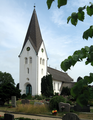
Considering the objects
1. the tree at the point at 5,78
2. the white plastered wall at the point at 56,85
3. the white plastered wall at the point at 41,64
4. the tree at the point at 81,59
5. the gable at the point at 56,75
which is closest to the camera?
the tree at the point at 81,59

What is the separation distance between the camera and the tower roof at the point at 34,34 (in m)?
40.0

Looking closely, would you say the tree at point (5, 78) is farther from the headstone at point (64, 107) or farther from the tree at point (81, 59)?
the tree at point (81, 59)

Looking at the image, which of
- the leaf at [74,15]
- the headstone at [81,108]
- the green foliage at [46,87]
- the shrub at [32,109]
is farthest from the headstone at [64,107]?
the green foliage at [46,87]

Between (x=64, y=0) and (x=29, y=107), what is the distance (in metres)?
12.3

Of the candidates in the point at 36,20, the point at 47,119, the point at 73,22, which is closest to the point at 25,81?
the point at 36,20

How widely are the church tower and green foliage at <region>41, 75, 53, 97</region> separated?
71.7 inches

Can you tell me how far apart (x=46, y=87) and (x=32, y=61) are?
736 centimetres

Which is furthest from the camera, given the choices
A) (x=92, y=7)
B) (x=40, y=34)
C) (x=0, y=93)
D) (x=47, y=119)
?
(x=40, y=34)

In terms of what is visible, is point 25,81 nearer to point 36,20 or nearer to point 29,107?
point 36,20

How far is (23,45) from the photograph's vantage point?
41.6 meters

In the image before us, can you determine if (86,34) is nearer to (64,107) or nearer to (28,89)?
(64,107)

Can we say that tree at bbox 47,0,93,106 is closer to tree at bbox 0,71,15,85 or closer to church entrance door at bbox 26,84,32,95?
church entrance door at bbox 26,84,32,95

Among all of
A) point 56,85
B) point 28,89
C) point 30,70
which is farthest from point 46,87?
point 56,85

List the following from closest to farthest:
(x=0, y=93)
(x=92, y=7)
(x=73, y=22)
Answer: (x=92, y=7) < (x=73, y=22) < (x=0, y=93)
